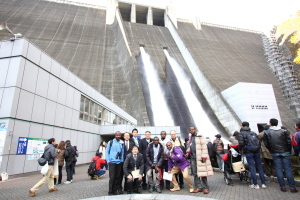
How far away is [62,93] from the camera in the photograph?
10859 mm

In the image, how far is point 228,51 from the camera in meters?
35.3

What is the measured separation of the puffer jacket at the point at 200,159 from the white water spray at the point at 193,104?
13.2 m

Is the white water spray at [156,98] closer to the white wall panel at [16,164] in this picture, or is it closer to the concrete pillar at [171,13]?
the white wall panel at [16,164]

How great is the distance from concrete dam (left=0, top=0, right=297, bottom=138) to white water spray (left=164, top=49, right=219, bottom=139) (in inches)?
5.3

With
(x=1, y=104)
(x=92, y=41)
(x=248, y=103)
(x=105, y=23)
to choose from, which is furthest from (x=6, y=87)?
(x=105, y=23)

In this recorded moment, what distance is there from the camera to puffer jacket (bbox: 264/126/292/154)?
4.66 meters

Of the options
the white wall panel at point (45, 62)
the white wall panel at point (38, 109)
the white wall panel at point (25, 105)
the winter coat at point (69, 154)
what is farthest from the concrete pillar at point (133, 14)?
the winter coat at point (69, 154)

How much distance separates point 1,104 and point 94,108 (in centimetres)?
706

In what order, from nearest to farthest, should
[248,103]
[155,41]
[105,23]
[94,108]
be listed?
[94,108]
[248,103]
[155,41]
[105,23]

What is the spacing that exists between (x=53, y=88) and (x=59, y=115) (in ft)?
5.08

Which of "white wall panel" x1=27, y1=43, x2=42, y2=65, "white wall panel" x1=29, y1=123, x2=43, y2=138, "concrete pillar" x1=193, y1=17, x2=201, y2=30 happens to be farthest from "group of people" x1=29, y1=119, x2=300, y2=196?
"concrete pillar" x1=193, y1=17, x2=201, y2=30

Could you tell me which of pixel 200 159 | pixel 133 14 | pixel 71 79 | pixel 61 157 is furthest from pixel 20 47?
pixel 133 14

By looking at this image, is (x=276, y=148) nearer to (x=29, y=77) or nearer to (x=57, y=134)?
(x=29, y=77)

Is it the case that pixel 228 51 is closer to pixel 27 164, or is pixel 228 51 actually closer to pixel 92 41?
pixel 92 41
